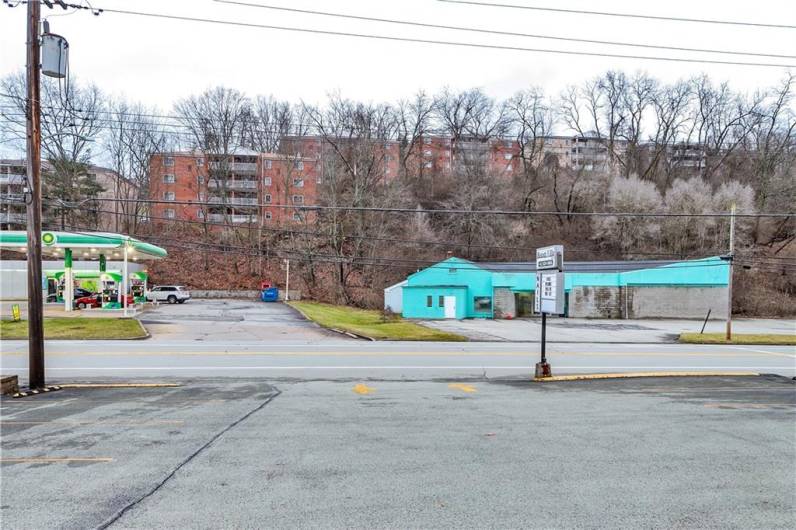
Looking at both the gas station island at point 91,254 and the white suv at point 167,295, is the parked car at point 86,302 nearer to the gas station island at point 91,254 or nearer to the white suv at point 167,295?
the gas station island at point 91,254

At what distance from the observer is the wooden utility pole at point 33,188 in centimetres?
1095

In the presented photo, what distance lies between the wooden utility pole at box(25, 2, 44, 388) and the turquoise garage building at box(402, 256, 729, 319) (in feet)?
105

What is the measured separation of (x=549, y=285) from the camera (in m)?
13.1

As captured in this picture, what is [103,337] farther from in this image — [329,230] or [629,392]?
[329,230]

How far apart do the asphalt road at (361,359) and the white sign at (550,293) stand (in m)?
2.42

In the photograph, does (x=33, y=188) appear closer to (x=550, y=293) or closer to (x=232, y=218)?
(x=550, y=293)

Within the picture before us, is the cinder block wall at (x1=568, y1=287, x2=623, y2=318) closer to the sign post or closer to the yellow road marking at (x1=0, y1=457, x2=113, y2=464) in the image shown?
the sign post

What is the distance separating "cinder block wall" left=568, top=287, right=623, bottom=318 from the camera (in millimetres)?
44062

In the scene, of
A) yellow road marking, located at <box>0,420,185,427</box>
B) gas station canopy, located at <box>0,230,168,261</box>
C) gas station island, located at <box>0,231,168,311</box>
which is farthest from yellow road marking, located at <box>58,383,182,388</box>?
gas station canopy, located at <box>0,230,168,261</box>

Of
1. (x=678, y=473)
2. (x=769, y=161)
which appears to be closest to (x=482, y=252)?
(x=769, y=161)

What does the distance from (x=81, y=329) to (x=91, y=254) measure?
57.9 feet

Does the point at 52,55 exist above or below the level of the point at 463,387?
above

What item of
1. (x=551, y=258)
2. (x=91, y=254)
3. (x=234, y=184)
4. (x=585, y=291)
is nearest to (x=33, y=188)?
(x=551, y=258)

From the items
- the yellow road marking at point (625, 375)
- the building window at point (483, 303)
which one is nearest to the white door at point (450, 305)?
the building window at point (483, 303)
